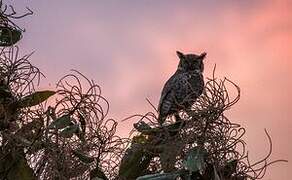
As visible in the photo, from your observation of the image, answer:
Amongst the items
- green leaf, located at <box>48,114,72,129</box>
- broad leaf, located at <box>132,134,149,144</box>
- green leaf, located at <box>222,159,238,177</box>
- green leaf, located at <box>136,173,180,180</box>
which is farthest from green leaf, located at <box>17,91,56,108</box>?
green leaf, located at <box>222,159,238,177</box>

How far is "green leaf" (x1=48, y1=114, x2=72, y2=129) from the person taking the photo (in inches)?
63.7

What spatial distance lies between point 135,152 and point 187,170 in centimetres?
25

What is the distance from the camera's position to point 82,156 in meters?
1.67

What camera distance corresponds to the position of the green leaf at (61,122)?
5.31 feet

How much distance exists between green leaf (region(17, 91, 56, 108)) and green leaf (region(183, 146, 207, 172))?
431mm

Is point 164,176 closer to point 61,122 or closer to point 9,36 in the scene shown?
point 61,122

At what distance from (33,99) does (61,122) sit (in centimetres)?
11

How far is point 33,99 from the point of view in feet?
5.55

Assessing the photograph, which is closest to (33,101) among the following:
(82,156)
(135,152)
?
(82,156)

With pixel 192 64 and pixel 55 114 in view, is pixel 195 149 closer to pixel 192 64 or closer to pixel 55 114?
pixel 55 114

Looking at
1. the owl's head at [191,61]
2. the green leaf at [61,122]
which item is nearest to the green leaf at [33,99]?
the green leaf at [61,122]

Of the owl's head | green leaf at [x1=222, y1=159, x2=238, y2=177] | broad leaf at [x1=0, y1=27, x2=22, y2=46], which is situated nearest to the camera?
green leaf at [x1=222, y1=159, x2=238, y2=177]

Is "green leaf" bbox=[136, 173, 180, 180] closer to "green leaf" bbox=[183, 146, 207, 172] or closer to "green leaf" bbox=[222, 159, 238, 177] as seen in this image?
"green leaf" bbox=[183, 146, 207, 172]

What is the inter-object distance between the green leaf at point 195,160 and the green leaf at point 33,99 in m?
0.43
